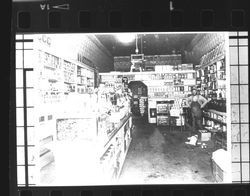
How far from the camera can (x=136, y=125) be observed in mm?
2436

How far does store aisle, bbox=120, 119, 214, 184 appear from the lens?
2381 mm

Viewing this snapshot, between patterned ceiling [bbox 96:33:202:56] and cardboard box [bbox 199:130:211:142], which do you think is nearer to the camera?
patterned ceiling [bbox 96:33:202:56]

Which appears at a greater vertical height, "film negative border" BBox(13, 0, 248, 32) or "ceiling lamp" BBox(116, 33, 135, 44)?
"film negative border" BBox(13, 0, 248, 32)

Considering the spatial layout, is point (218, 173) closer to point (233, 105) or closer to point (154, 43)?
point (233, 105)

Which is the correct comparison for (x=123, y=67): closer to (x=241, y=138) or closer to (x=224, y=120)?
(x=224, y=120)

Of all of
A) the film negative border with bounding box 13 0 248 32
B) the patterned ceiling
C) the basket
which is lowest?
the basket

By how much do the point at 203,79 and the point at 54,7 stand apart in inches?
61.4

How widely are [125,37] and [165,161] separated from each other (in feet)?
4.05

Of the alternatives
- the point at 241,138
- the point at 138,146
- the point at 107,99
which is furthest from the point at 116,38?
the point at 241,138

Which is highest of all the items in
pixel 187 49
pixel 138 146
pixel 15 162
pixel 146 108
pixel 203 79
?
pixel 187 49

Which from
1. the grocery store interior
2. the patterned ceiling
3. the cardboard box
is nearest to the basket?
the grocery store interior

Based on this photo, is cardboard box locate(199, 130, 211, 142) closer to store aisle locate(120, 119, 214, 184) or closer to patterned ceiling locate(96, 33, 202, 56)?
store aisle locate(120, 119, 214, 184)

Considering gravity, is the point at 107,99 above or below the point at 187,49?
below

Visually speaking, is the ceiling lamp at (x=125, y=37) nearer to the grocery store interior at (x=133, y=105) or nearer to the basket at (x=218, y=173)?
the grocery store interior at (x=133, y=105)
